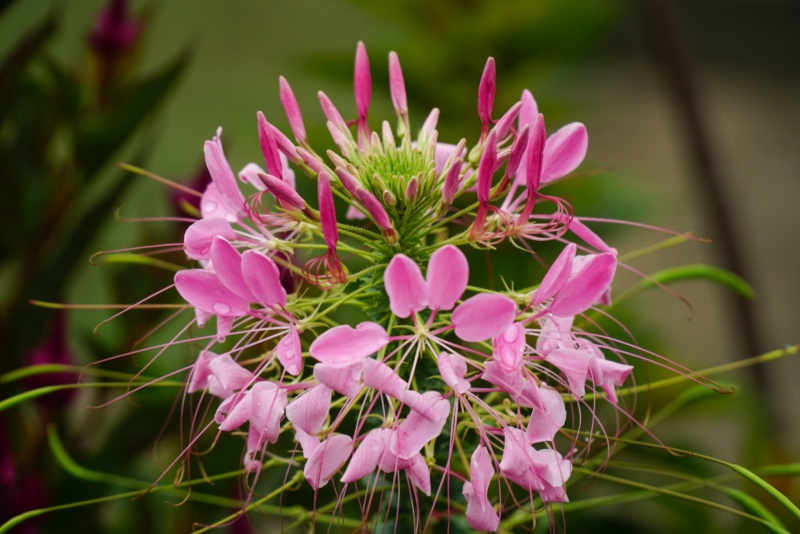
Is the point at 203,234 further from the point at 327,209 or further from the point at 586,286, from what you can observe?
the point at 586,286

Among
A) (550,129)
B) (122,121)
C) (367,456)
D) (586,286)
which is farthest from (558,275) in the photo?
(550,129)

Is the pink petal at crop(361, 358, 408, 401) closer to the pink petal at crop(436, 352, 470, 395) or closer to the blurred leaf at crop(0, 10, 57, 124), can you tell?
the pink petal at crop(436, 352, 470, 395)

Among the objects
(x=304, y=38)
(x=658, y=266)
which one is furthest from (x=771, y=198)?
(x=304, y=38)

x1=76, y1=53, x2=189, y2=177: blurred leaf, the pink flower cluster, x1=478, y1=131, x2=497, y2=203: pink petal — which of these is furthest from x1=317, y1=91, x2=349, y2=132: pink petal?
x1=76, y1=53, x2=189, y2=177: blurred leaf

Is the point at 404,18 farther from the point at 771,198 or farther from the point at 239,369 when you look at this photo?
the point at 771,198

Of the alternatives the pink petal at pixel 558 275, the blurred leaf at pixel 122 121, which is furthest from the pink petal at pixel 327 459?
the blurred leaf at pixel 122 121

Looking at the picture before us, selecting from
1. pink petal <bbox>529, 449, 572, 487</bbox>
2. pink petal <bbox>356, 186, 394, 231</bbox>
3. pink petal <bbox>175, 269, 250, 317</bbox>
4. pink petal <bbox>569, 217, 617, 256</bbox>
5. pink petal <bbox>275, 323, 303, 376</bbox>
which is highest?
pink petal <bbox>569, 217, 617, 256</bbox>
